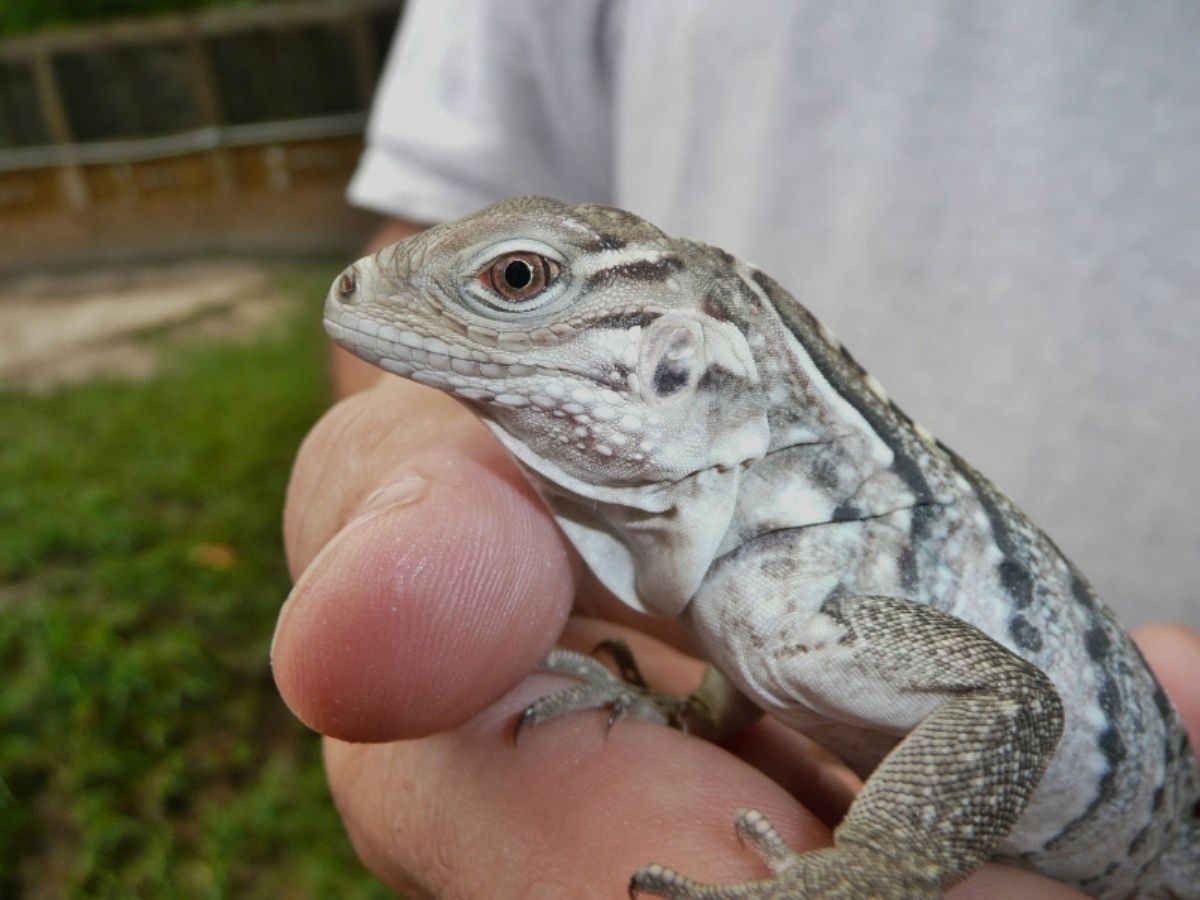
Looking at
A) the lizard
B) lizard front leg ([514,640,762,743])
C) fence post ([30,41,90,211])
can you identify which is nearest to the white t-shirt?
the lizard

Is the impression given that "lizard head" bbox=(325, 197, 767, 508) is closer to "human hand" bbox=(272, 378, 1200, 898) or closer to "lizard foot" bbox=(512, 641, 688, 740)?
"human hand" bbox=(272, 378, 1200, 898)

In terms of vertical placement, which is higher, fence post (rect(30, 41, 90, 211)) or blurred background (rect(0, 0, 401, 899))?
fence post (rect(30, 41, 90, 211))

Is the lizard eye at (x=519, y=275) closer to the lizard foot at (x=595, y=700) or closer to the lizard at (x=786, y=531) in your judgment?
the lizard at (x=786, y=531)

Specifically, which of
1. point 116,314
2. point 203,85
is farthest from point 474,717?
point 116,314

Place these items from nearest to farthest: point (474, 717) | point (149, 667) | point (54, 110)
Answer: point (474, 717) → point (149, 667) → point (54, 110)

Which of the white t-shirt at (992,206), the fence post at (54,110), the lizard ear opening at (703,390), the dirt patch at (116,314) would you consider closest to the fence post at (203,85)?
the fence post at (54,110)

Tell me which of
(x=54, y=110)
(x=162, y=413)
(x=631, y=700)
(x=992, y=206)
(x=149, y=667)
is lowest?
(x=149, y=667)

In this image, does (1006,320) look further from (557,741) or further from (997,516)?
→ (557,741)

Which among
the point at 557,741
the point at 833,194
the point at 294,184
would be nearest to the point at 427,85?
the point at 833,194

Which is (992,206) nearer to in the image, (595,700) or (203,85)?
(595,700)
